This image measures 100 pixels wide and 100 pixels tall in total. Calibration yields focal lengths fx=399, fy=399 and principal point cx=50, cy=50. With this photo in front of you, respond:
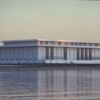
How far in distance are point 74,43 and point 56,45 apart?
14.9 feet

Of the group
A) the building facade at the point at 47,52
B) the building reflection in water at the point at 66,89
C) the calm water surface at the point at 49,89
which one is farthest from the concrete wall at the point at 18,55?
the building reflection in water at the point at 66,89

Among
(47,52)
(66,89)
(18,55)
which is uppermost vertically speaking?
(66,89)

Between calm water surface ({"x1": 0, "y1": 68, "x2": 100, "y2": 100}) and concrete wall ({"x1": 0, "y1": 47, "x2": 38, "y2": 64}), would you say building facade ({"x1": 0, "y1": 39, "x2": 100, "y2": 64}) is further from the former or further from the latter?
calm water surface ({"x1": 0, "y1": 68, "x2": 100, "y2": 100})

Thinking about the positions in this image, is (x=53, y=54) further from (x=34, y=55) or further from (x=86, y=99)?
(x=86, y=99)

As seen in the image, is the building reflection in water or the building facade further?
the building facade

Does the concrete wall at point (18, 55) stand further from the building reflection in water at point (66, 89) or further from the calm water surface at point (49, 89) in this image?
the building reflection in water at point (66, 89)

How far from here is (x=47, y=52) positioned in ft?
254

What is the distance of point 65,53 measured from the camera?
79.6 m

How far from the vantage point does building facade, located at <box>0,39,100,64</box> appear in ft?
247

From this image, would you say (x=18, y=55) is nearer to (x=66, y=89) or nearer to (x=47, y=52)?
(x=47, y=52)

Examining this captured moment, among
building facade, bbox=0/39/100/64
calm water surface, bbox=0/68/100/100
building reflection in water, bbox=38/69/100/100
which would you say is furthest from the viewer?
building facade, bbox=0/39/100/64

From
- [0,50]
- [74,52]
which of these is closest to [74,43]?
[74,52]

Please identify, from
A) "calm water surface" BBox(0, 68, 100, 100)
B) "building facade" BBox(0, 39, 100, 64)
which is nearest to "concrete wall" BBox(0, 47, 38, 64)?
"building facade" BBox(0, 39, 100, 64)

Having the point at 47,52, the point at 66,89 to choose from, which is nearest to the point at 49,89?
the point at 66,89
